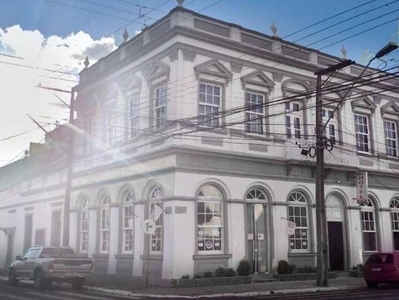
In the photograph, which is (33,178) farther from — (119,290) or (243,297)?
(243,297)

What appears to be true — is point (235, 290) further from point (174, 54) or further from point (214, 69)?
point (174, 54)

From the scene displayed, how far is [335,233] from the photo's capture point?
2597 centimetres

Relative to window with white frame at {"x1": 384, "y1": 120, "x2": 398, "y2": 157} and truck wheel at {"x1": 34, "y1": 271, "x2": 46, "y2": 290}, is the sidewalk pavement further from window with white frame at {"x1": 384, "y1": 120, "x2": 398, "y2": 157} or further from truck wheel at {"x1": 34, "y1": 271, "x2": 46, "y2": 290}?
window with white frame at {"x1": 384, "y1": 120, "x2": 398, "y2": 157}

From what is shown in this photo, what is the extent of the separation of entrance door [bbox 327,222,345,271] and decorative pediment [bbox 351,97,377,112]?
6.85m

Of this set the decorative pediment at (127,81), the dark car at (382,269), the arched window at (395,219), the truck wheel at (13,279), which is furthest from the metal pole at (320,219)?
the truck wheel at (13,279)

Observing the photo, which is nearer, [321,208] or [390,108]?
[321,208]

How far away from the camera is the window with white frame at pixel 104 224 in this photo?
25.3 m

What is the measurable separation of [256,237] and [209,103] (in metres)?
6.55

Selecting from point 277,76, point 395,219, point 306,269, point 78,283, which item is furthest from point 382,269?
point 78,283

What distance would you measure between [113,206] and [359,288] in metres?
12.0

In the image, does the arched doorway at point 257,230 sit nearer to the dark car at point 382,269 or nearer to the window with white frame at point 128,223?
the dark car at point 382,269

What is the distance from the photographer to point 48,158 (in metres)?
36.7

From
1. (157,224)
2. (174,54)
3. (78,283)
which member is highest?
(174,54)

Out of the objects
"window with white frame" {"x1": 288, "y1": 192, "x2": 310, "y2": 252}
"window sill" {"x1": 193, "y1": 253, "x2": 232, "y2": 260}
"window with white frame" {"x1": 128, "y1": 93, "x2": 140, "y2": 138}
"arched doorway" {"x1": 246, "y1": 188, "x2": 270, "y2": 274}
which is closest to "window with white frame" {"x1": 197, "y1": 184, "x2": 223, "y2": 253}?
"window sill" {"x1": 193, "y1": 253, "x2": 232, "y2": 260}
